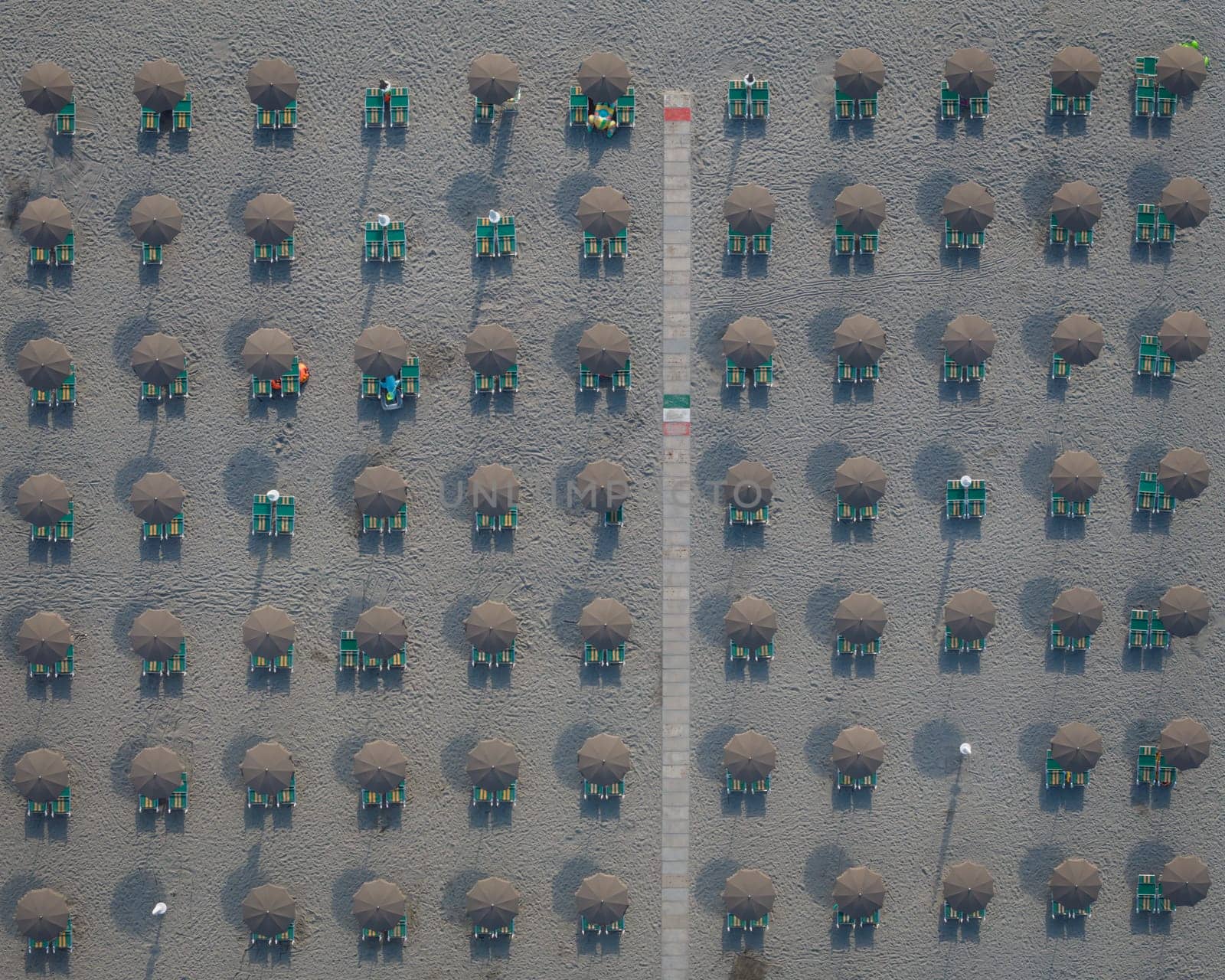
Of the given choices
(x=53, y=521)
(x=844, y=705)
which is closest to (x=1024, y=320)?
(x=844, y=705)

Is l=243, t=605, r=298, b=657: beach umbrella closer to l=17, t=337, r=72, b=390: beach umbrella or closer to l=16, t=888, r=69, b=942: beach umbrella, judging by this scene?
l=17, t=337, r=72, b=390: beach umbrella

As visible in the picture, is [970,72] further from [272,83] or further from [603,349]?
[272,83]

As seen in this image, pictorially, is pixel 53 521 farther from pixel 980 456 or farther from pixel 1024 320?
pixel 1024 320

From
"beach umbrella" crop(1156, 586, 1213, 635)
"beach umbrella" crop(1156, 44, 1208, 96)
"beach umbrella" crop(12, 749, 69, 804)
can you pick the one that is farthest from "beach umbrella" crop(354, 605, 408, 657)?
"beach umbrella" crop(1156, 44, 1208, 96)

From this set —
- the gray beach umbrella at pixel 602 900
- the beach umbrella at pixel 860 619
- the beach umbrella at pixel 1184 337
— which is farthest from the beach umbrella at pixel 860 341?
the gray beach umbrella at pixel 602 900

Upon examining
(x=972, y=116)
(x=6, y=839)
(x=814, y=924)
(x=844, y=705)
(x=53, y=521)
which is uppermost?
(x=972, y=116)

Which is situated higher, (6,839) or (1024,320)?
(1024,320)

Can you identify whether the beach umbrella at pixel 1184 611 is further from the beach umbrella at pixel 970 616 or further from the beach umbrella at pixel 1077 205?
the beach umbrella at pixel 1077 205
